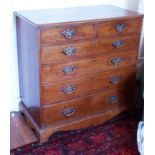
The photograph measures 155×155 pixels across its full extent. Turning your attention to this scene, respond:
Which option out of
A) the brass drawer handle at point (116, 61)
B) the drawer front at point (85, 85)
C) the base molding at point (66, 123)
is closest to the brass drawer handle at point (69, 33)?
the drawer front at point (85, 85)

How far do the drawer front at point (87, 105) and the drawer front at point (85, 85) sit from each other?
0.17 ft

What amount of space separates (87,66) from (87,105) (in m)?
0.34

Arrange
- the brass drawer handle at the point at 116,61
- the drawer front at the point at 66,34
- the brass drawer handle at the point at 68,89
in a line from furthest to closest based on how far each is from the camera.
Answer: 1. the brass drawer handle at the point at 116,61
2. the brass drawer handle at the point at 68,89
3. the drawer front at the point at 66,34

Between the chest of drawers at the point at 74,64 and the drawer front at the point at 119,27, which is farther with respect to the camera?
the drawer front at the point at 119,27

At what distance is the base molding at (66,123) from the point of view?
1.85 m

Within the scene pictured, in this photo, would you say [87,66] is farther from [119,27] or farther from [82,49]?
[119,27]

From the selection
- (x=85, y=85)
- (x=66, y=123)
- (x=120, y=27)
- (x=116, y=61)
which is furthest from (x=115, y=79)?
(x=66, y=123)

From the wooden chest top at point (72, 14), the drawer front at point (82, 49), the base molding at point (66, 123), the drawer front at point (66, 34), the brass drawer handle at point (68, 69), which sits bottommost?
the base molding at point (66, 123)

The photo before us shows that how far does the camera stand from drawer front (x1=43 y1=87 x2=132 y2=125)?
1.83 metres

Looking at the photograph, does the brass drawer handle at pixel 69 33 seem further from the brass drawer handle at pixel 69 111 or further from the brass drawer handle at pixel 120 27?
the brass drawer handle at pixel 69 111
